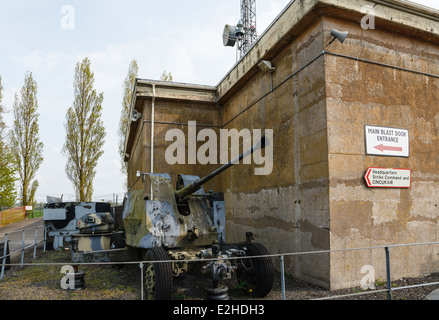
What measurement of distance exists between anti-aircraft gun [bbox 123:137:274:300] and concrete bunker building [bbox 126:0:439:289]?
1330 mm

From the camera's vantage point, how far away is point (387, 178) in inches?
268

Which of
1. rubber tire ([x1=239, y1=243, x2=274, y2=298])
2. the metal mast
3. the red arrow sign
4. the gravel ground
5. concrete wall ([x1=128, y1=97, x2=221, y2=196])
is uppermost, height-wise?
the metal mast

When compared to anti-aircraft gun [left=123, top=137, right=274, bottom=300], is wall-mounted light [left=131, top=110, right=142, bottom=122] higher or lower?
higher

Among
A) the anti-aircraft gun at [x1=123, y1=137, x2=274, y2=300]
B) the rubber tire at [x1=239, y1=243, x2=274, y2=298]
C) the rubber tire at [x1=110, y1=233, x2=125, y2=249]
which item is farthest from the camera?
the rubber tire at [x1=110, y1=233, x2=125, y2=249]

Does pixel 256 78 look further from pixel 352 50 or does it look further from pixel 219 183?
pixel 219 183

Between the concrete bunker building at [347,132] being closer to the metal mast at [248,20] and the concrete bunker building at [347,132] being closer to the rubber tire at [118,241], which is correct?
the rubber tire at [118,241]

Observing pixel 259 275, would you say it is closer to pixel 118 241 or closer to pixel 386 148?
pixel 386 148

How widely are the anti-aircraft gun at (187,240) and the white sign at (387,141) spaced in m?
2.60

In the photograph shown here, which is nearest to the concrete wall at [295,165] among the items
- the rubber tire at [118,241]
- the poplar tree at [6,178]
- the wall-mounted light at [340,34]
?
the wall-mounted light at [340,34]

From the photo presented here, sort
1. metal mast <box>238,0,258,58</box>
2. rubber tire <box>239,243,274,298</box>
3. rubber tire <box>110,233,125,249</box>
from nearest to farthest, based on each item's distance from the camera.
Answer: rubber tire <box>239,243,274,298</box>
rubber tire <box>110,233,125,249</box>
metal mast <box>238,0,258,58</box>

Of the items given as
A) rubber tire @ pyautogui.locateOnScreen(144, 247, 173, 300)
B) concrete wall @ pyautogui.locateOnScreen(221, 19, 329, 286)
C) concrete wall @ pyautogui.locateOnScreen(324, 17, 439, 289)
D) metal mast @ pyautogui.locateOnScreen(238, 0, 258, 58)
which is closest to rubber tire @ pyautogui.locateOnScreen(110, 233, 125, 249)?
rubber tire @ pyautogui.locateOnScreen(144, 247, 173, 300)

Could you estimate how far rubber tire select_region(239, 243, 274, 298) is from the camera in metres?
5.84

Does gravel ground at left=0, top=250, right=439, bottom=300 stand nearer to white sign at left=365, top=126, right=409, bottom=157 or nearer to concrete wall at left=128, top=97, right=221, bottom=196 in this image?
white sign at left=365, top=126, right=409, bottom=157
